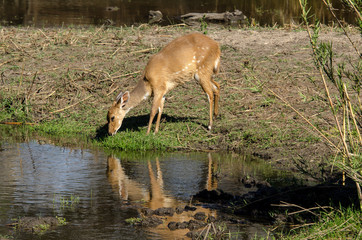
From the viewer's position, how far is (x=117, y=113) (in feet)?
34.4

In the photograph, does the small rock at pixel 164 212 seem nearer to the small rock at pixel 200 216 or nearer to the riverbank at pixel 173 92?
the small rock at pixel 200 216

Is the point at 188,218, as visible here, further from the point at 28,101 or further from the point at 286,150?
the point at 28,101

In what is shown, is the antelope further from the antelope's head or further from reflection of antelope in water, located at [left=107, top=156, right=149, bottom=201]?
reflection of antelope in water, located at [left=107, top=156, right=149, bottom=201]

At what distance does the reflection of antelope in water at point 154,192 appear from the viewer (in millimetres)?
6148

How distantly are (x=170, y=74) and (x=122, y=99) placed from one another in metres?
0.95

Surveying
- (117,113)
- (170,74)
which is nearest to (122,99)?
(117,113)

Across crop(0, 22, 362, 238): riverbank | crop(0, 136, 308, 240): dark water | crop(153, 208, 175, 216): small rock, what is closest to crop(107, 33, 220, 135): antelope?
crop(0, 22, 362, 238): riverbank

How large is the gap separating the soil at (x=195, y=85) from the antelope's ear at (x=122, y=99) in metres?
0.61

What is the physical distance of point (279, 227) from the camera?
6238mm

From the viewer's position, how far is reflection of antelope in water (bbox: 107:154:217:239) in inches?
242

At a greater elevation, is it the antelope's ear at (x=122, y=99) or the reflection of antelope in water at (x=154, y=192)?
the antelope's ear at (x=122, y=99)

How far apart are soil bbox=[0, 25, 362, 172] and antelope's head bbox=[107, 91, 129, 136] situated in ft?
1.86

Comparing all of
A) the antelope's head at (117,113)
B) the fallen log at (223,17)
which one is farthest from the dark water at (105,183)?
the fallen log at (223,17)

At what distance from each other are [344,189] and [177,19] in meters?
17.3
